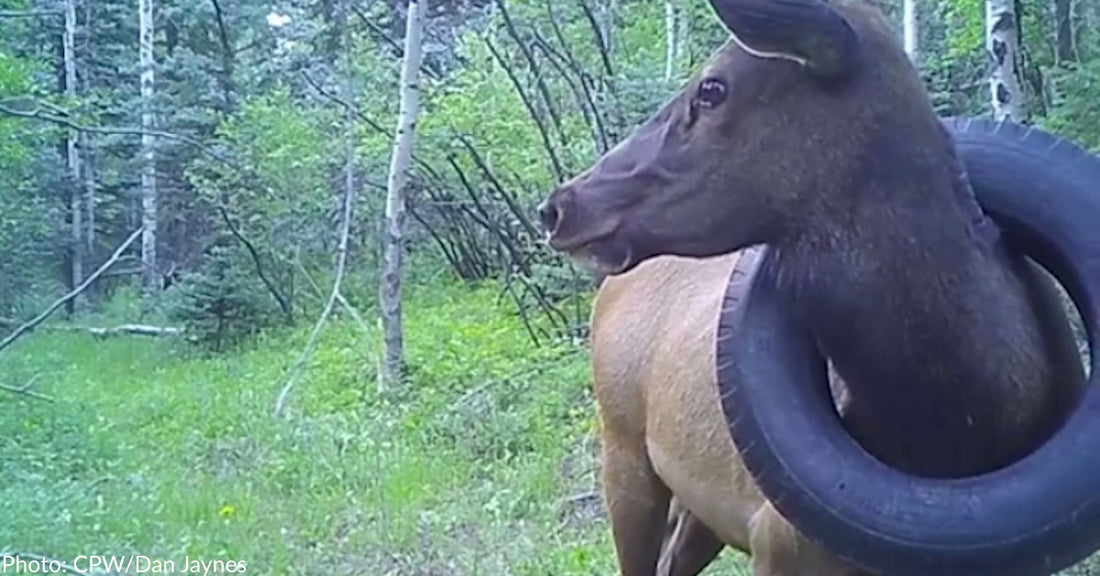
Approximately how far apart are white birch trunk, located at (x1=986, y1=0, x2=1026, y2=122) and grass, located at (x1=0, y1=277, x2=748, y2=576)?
7.84 ft

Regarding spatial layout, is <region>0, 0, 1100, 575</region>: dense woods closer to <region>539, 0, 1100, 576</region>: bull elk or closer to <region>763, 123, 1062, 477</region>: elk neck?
<region>539, 0, 1100, 576</region>: bull elk

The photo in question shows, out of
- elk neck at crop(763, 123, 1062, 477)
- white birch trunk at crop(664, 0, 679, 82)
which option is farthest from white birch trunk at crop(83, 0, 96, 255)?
elk neck at crop(763, 123, 1062, 477)

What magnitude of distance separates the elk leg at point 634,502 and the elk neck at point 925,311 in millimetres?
1725

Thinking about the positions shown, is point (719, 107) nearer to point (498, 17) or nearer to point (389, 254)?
point (389, 254)

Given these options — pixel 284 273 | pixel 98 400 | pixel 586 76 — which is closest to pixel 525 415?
pixel 586 76

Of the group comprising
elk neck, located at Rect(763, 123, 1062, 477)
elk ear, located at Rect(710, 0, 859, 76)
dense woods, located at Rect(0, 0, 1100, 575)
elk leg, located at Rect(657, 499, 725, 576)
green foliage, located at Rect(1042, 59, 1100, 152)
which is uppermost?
elk ear, located at Rect(710, 0, 859, 76)

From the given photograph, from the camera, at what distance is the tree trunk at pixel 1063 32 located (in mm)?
11773

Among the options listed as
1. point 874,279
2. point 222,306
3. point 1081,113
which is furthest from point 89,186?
point 874,279

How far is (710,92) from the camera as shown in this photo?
2.80 m

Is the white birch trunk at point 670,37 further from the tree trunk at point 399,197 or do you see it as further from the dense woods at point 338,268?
the tree trunk at point 399,197

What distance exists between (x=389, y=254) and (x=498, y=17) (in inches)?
200

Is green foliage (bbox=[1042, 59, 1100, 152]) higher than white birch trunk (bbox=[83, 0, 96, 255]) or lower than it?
higher

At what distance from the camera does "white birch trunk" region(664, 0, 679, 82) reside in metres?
15.5

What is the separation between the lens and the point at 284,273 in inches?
720
